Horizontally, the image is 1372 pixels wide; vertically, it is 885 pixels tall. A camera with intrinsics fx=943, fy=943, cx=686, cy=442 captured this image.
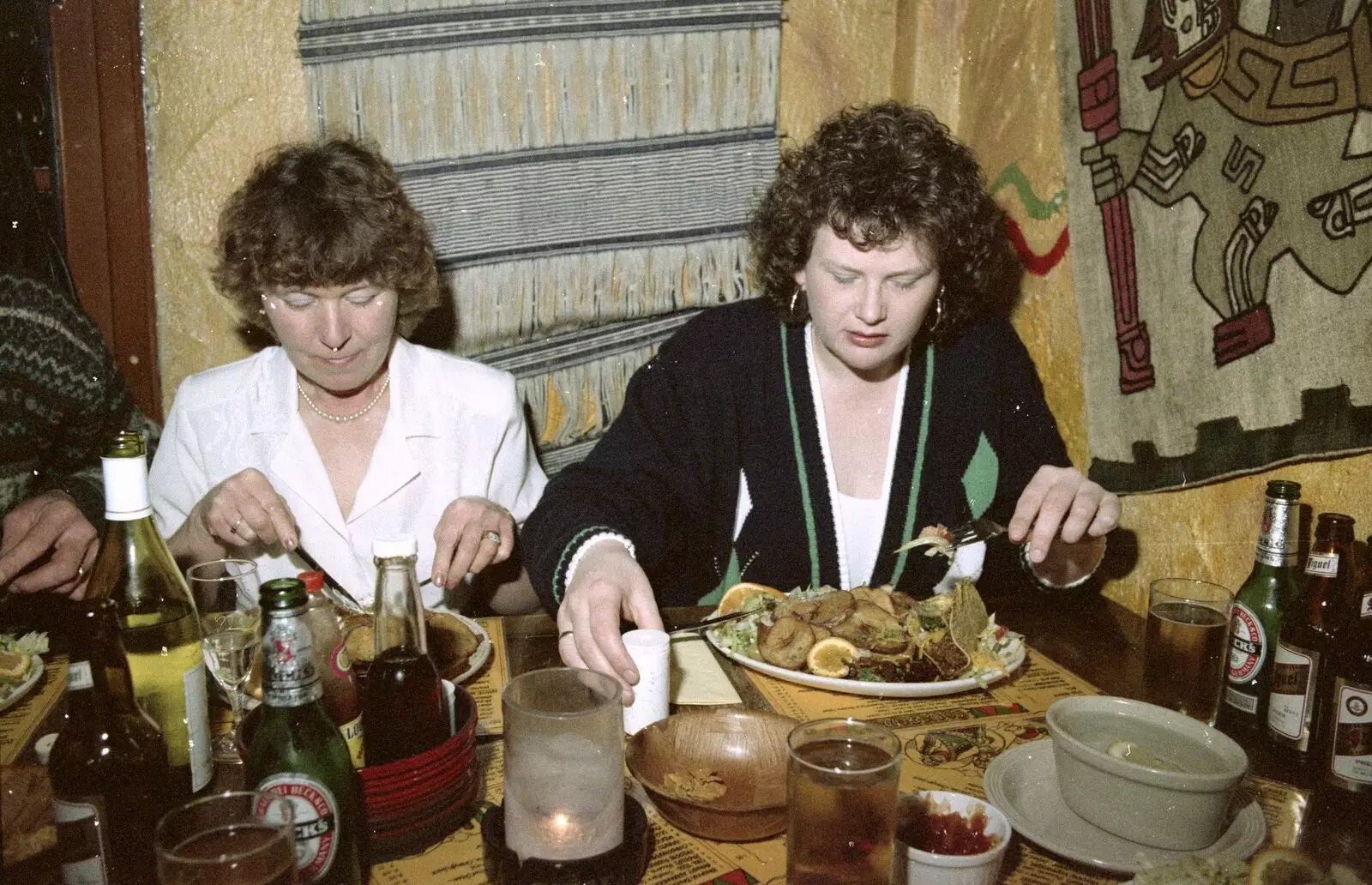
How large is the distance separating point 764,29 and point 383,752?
219 cm

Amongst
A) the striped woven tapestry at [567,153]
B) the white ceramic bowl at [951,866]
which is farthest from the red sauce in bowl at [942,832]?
the striped woven tapestry at [567,153]

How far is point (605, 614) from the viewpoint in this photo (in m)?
1.25

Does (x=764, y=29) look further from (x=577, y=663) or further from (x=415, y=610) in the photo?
(x=415, y=610)

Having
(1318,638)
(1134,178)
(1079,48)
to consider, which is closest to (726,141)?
(1079,48)

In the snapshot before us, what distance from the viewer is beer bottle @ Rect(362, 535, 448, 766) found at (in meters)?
0.97

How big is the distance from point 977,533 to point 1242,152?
0.79 m

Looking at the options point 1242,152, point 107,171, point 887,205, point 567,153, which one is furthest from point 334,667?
point 107,171

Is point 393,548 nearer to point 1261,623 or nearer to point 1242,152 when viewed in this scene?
point 1261,623

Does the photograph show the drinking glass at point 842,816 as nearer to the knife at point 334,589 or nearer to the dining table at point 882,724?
the dining table at point 882,724

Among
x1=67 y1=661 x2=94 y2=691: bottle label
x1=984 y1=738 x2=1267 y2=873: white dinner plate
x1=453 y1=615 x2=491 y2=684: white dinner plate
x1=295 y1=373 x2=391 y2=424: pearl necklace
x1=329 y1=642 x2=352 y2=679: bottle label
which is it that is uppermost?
x1=295 y1=373 x2=391 y2=424: pearl necklace

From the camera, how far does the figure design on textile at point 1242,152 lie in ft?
4.66

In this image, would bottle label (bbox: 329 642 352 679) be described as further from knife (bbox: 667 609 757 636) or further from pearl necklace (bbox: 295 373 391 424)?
pearl necklace (bbox: 295 373 391 424)

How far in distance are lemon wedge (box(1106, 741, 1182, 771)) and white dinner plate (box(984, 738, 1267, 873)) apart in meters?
0.08

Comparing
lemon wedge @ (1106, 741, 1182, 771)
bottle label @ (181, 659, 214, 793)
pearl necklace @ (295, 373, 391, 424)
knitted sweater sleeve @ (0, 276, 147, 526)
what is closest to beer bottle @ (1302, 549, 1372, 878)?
lemon wedge @ (1106, 741, 1182, 771)
